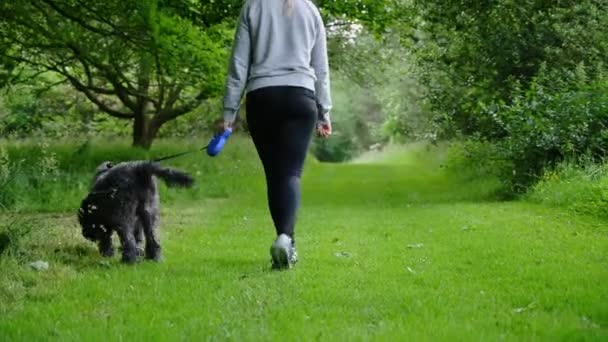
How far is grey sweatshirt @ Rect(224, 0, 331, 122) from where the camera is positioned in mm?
6600

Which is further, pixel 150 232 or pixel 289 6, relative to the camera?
pixel 150 232

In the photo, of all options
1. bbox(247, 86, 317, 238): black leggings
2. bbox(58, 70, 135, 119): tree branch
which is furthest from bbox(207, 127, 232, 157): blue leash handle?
bbox(58, 70, 135, 119): tree branch

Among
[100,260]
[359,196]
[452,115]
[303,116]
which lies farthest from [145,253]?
[452,115]

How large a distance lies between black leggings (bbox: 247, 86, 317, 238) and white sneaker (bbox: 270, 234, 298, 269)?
0.18 m

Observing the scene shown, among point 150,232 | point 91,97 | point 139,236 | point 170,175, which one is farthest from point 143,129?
point 170,175

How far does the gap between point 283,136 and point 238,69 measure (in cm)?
62

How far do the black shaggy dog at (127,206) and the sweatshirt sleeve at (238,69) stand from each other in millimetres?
859

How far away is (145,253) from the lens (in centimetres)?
739

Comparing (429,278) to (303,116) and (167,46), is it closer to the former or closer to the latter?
(303,116)

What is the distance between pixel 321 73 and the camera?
689cm

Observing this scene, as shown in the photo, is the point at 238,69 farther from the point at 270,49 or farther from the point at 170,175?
the point at 170,175

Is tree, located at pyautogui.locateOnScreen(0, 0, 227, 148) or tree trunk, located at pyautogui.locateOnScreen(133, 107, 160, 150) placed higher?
tree, located at pyautogui.locateOnScreen(0, 0, 227, 148)

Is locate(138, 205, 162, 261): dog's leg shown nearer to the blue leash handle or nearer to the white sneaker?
the blue leash handle

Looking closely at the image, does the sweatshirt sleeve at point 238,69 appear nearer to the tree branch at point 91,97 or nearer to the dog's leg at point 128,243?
the dog's leg at point 128,243
